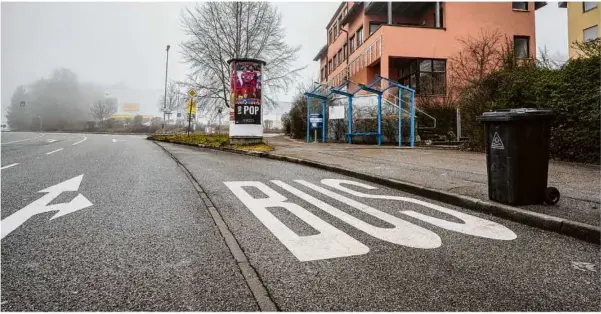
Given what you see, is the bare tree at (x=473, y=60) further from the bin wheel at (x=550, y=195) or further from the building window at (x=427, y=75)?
the bin wheel at (x=550, y=195)

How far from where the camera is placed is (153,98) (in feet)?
224

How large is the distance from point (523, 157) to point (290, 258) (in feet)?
11.1

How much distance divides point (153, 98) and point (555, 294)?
240 feet

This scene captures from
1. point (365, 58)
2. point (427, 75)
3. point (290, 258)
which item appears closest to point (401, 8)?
point (365, 58)

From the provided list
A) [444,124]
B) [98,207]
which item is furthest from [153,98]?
[98,207]

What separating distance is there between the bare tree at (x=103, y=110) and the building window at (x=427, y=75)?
182 ft

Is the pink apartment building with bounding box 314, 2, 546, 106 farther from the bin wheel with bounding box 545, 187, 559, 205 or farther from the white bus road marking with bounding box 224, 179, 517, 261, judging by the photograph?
the white bus road marking with bounding box 224, 179, 517, 261

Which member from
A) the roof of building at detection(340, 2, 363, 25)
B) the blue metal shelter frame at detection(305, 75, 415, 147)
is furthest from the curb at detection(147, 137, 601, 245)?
the roof of building at detection(340, 2, 363, 25)

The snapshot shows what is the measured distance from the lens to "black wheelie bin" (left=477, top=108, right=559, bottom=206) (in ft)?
14.8

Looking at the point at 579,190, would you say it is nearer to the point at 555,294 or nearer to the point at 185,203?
the point at 555,294

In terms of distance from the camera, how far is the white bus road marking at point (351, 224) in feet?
10.4

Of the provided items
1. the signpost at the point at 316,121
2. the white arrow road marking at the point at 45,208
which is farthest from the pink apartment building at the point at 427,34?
the white arrow road marking at the point at 45,208

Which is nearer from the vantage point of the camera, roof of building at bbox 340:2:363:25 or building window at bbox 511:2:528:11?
building window at bbox 511:2:528:11

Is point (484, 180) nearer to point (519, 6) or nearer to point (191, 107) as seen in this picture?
point (191, 107)
